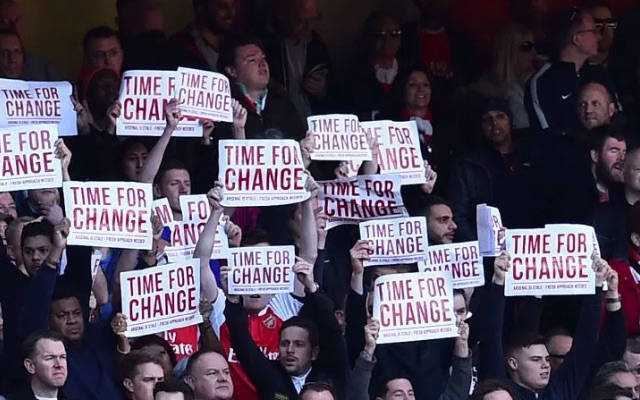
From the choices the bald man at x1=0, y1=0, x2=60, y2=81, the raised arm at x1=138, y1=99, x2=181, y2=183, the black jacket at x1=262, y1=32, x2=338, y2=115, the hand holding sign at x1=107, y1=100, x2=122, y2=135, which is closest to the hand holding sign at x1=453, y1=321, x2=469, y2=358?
the raised arm at x1=138, y1=99, x2=181, y2=183

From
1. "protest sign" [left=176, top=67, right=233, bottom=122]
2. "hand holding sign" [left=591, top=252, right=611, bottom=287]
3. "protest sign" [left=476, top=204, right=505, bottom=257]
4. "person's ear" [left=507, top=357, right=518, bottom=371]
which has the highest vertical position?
"protest sign" [left=176, top=67, right=233, bottom=122]

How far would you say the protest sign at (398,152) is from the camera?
13.2 m

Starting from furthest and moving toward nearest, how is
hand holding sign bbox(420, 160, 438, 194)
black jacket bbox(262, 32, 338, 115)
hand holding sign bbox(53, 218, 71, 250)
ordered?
black jacket bbox(262, 32, 338, 115) < hand holding sign bbox(420, 160, 438, 194) < hand holding sign bbox(53, 218, 71, 250)

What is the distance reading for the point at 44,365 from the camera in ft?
37.9

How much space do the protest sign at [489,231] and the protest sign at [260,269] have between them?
1092 mm

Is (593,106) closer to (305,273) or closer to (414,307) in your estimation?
(414,307)

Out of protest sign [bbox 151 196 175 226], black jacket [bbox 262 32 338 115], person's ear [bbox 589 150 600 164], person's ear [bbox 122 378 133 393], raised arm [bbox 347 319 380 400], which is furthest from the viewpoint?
black jacket [bbox 262 32 338 115]

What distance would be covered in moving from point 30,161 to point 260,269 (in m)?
1.24

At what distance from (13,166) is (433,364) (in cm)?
234

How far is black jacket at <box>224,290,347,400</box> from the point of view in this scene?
12.3 metres

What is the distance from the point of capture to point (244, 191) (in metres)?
12.6

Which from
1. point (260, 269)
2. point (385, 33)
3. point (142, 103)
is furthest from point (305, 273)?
point (385, 33)

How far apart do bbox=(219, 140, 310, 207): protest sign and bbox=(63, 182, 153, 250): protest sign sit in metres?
0.51

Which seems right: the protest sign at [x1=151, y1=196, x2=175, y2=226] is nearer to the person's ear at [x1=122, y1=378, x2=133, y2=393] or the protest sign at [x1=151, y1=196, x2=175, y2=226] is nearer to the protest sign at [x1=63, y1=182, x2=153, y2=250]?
the protest sign at [x1=63, y1=182, x2=153, y2=250]
